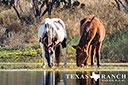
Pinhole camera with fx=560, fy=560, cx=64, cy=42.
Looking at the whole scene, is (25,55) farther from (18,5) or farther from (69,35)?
(18,5)

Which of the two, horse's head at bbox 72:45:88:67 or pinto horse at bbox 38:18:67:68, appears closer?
horse's head at bbox 72:45:88:67

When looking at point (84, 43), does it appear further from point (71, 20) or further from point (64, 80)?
point (71, 20)

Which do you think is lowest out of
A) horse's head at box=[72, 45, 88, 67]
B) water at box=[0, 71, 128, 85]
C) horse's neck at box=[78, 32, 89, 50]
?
water at box=[0, 71, 128, 85]

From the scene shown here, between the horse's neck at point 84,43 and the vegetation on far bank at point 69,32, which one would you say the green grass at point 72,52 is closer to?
the vegetation on far bank at point 69,32

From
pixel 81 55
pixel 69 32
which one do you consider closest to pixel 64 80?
pixel 81 55

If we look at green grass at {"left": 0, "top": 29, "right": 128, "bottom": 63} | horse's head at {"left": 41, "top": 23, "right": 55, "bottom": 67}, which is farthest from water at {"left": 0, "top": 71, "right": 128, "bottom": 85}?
green grass at {"left": 0, "top": 29, "right": 128, "bottom": 63}

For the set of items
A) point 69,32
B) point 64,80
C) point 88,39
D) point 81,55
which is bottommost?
point 64,80

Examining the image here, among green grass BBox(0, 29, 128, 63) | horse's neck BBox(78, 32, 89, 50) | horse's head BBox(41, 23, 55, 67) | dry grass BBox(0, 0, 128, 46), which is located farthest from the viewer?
dry grass BBox(0, 0, 128, 46)

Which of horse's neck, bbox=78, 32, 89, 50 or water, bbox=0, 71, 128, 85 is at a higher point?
horse's neck, bbox=78, 32, 89, 50

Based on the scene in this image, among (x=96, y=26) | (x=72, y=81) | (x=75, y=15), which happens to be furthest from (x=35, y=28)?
(x=72, y=81)

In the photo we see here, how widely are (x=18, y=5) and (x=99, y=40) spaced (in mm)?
14543

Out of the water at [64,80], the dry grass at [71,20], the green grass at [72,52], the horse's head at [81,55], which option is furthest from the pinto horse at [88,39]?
the dry grass at [71,20]

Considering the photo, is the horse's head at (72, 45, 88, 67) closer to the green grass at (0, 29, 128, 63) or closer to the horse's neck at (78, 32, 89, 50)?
the horse's neck at (78, 32, 89, 50)

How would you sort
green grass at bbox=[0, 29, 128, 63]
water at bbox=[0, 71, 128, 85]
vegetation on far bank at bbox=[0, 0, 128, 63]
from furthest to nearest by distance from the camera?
vegetation on far bank at bbox=[0, 0, 128, 63], green grass at bbox=[0, 29, 128, 63], water at bbox=[0, 71, 128, 85]
